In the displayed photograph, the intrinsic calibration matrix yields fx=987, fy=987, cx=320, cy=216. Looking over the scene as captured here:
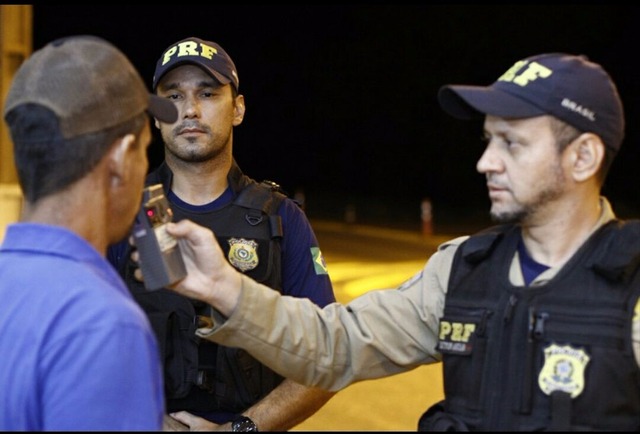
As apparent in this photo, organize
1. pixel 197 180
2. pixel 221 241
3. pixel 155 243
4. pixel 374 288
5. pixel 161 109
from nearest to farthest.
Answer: pixel 161 109, pixel 155 243, pixel 221 241, pixel 197 180, pixel 374 288

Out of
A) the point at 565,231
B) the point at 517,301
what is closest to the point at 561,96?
the point at 565,231

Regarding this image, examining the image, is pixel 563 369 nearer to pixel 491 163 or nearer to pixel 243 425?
pixel 491 163

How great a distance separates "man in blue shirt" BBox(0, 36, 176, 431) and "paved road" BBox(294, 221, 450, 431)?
4.78m

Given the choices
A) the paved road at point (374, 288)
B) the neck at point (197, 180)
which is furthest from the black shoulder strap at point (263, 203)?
the paved road at point (374, 288)

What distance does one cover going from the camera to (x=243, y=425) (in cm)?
349

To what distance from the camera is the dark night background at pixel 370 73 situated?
3194 centimetres

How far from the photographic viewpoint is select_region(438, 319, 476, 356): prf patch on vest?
109 inches

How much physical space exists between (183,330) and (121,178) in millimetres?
1512

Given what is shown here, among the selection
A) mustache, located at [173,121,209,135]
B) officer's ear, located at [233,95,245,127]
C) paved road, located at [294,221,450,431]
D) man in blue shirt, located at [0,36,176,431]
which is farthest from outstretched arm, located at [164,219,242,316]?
paved road, located at [294,221,450,431]

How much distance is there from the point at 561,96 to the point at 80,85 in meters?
1.40

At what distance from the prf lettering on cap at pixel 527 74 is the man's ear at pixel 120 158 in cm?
125

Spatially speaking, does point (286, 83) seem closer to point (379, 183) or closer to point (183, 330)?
point (379, 183)

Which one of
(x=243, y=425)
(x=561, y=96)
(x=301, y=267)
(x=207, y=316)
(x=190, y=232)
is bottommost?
(x=243, y=425)

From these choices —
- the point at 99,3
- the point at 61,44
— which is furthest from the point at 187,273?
the point at 99,3
